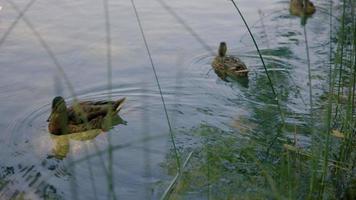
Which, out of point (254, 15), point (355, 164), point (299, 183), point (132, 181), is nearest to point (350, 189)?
point (355, 164)

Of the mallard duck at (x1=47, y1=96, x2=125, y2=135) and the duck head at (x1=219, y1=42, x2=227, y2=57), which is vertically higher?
the duck head at (x1=219, y1=42, x2=227, y2=57)

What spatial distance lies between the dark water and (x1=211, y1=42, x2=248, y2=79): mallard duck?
0.10 m

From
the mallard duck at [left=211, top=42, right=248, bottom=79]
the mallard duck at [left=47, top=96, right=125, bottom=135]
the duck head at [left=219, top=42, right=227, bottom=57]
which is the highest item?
the duck head at [left=219, top=42, right=227, bottom=57]

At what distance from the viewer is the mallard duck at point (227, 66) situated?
18.5 ft

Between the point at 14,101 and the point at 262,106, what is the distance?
2.21 metres

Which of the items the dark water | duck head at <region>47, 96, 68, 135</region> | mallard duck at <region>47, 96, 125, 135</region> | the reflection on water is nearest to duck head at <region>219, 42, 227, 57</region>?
the dark water

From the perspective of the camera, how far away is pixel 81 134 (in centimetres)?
446

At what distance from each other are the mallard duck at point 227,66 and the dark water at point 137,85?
3.8 inches

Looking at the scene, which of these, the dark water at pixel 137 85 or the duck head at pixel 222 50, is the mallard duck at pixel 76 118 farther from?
the duck head at pixel 222 50

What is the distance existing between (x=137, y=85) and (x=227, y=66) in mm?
1003

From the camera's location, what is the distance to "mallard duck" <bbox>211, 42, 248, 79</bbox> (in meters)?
5.65

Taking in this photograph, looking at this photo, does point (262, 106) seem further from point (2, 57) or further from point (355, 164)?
point (2, 57)

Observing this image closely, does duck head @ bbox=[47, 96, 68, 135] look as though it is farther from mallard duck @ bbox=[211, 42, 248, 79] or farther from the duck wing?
mallard duck @ bbox=[211, 42, 248, 79]

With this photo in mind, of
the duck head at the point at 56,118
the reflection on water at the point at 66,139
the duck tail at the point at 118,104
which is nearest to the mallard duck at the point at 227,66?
the duck tail at the point at 118,104
